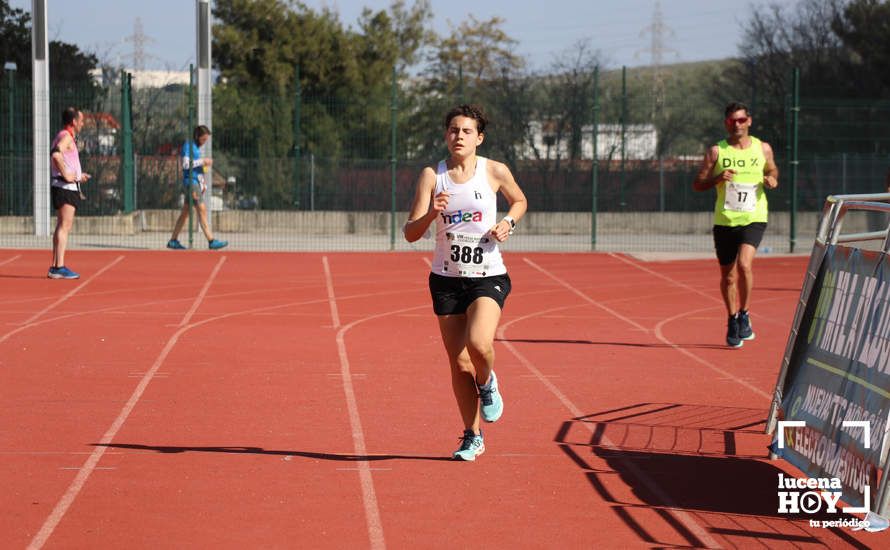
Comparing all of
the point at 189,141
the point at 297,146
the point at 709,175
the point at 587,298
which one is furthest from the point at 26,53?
the point at 709,175

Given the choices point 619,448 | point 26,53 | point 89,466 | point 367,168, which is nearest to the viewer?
point 89,466

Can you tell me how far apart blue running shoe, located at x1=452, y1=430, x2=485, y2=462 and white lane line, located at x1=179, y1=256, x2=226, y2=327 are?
6333 mm

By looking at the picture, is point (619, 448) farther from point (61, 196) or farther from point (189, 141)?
point (189, 141)

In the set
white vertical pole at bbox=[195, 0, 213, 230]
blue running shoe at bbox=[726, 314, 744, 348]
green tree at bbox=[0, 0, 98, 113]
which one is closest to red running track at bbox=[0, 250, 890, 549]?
blue running shoe at bbox=[726, 314, 744, 348]

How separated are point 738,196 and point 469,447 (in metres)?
5.27

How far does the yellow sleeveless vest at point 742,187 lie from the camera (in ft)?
38.1

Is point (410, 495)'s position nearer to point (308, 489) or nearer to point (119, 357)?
point (308, 489)

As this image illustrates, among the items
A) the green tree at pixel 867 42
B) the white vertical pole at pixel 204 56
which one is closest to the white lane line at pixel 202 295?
the white vertical pole at pixel 204 56

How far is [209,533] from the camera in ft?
18.8

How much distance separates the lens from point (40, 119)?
2361 cm

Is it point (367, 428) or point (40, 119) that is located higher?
point (40, 119)

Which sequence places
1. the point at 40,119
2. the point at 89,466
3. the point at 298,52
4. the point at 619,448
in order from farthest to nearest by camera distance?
the point at 298,52, the point at 40,119, the point at 619,448, the point at 89,466

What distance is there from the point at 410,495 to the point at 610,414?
8.20 feet

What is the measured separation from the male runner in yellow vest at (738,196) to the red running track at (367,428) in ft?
2.22
